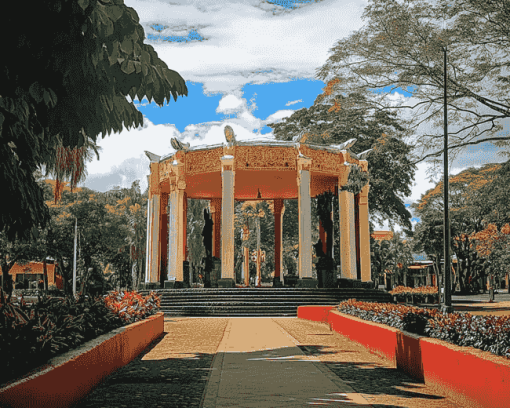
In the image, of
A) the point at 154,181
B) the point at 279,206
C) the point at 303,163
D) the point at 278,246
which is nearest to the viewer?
the point at 303,163

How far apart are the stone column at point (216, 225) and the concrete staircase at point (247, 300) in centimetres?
692

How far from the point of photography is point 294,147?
2428cm

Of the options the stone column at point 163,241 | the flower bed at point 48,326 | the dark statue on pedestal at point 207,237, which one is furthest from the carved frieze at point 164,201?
the flower bed at point 48,326

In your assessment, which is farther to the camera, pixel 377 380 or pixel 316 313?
pixel 316 313

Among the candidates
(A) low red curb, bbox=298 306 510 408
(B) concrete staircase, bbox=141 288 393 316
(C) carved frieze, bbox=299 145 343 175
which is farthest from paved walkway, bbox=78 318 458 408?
(C) carved frieze, bbox=299 145 343 175

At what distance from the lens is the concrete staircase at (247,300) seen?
68.0ft

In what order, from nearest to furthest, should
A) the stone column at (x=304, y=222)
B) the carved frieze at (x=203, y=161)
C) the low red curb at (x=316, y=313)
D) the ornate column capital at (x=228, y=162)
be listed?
the low red curb at (x=316, y=313)
the stone column at (x=304, y=222)
the ornate column capital at (x=228, y=162)
the carved frieze at (x=203, y=161)

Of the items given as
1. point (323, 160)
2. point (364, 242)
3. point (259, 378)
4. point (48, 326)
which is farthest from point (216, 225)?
point (48, 326)

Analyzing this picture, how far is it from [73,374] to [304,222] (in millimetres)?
18553

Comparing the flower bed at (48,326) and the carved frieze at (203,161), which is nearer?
the flower bed at (48,326)

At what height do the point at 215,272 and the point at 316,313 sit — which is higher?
the point at 215,272

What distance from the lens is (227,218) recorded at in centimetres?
2361

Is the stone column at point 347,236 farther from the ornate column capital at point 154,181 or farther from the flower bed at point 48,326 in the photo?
the flower bed at point 48,326

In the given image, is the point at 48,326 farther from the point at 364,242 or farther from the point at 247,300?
the point at 364,242
